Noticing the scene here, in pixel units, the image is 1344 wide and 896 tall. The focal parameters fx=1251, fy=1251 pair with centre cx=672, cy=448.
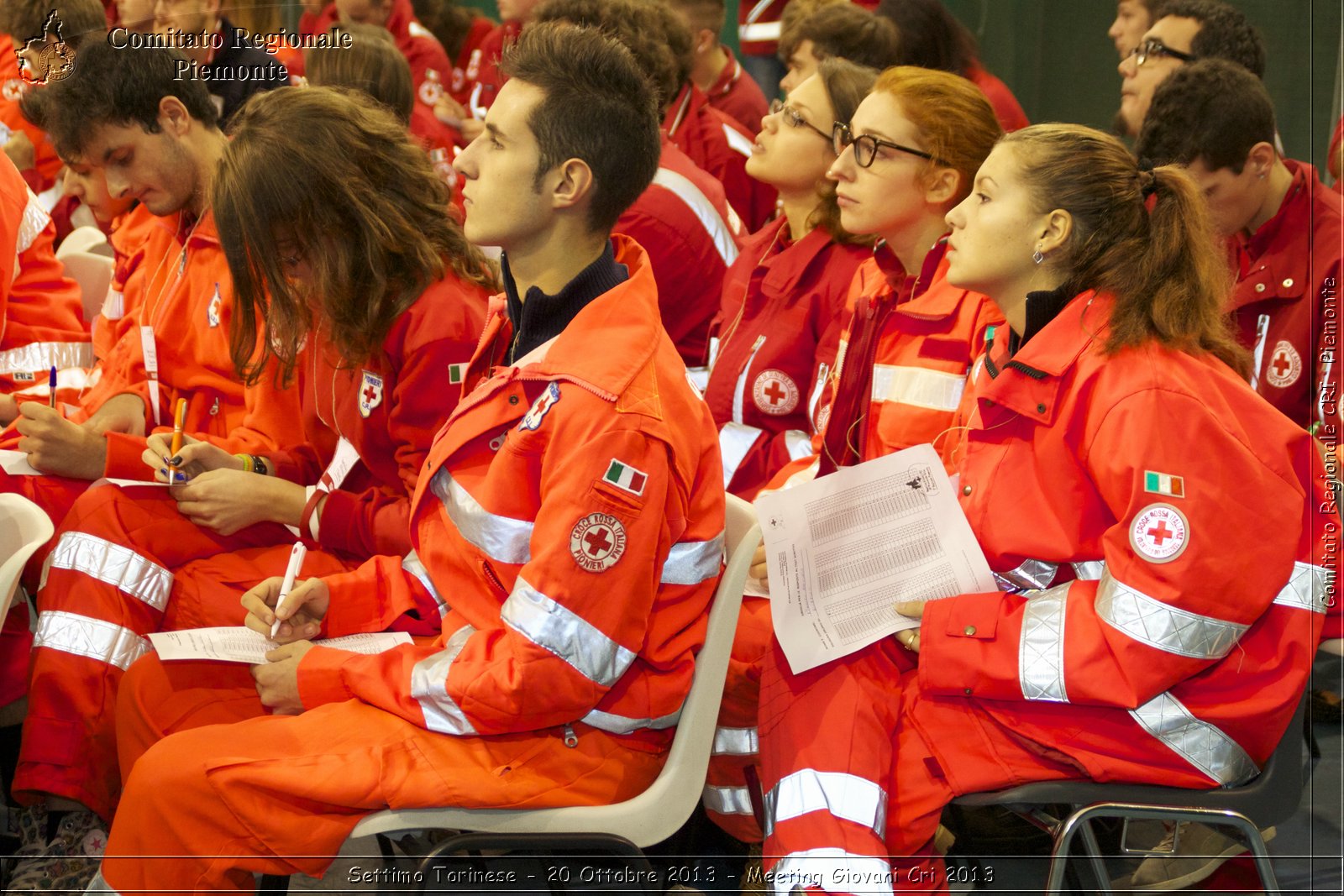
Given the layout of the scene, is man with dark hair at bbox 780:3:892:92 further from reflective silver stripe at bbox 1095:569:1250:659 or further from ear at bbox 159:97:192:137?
reflective silver stripe at bbox 1095:569:1250:659

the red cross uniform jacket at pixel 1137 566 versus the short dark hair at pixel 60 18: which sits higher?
the short dark hair at pixel 60 18

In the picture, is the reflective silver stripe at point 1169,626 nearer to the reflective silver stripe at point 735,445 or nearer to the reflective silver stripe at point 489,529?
the reflective silver stripe at point 489,529

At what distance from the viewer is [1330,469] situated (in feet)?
8.73

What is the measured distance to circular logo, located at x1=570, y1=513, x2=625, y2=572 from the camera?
67.0 inches

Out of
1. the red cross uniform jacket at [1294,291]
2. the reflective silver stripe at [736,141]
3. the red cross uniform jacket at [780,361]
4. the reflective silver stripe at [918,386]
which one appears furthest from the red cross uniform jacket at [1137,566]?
the reflective silver stripe at [736,141]

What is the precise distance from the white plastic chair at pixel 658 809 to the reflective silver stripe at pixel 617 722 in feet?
0.11

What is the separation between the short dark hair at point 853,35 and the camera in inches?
149

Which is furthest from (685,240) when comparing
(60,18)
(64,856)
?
(64,856)

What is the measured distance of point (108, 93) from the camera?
2.79 metres

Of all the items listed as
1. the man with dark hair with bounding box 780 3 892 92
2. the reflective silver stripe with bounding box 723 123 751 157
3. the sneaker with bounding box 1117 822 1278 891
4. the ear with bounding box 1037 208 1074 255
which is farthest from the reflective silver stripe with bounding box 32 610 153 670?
the reflective silver stripe with bounding box 723 123 751 157

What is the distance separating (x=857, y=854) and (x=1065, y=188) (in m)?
1.13

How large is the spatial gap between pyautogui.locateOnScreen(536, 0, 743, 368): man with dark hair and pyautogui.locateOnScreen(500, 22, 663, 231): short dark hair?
122 centimetres

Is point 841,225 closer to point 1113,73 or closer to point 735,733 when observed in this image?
point 735,733

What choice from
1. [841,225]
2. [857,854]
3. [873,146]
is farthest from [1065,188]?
[857,854]
